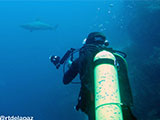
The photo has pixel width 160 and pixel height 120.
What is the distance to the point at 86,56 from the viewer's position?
3.01 meters

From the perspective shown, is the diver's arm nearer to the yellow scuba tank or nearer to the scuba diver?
the scuba diver

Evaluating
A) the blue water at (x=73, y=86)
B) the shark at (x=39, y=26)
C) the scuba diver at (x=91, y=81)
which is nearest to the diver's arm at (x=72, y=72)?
the scuba diver at (x=91, y=81)

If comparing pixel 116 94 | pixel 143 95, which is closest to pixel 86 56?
pixel 116 94

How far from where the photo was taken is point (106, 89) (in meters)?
2.35

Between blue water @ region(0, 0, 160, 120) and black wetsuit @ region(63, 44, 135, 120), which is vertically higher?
blue water @ region(0, 0, 160, 120)

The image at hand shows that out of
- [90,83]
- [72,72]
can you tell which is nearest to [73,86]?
[72,72]

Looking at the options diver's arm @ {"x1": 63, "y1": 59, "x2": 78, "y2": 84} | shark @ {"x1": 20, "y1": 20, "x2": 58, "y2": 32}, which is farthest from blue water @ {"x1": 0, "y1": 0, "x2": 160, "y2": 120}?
diver's arm @ {"x1": 63, "y1": 59, "x2": 78, "y2": 84}

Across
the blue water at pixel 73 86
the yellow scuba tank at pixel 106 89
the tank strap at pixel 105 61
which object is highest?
the blue water at pixel 73 86

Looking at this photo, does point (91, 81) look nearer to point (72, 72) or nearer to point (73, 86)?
point (72, 72)

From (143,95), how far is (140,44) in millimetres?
5759

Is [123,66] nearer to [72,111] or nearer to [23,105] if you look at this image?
[72,111]

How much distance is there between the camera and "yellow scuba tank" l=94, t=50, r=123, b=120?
2.17 metres

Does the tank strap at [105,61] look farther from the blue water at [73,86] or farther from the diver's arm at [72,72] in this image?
the blue water at [73,86]

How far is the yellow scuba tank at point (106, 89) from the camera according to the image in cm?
217
